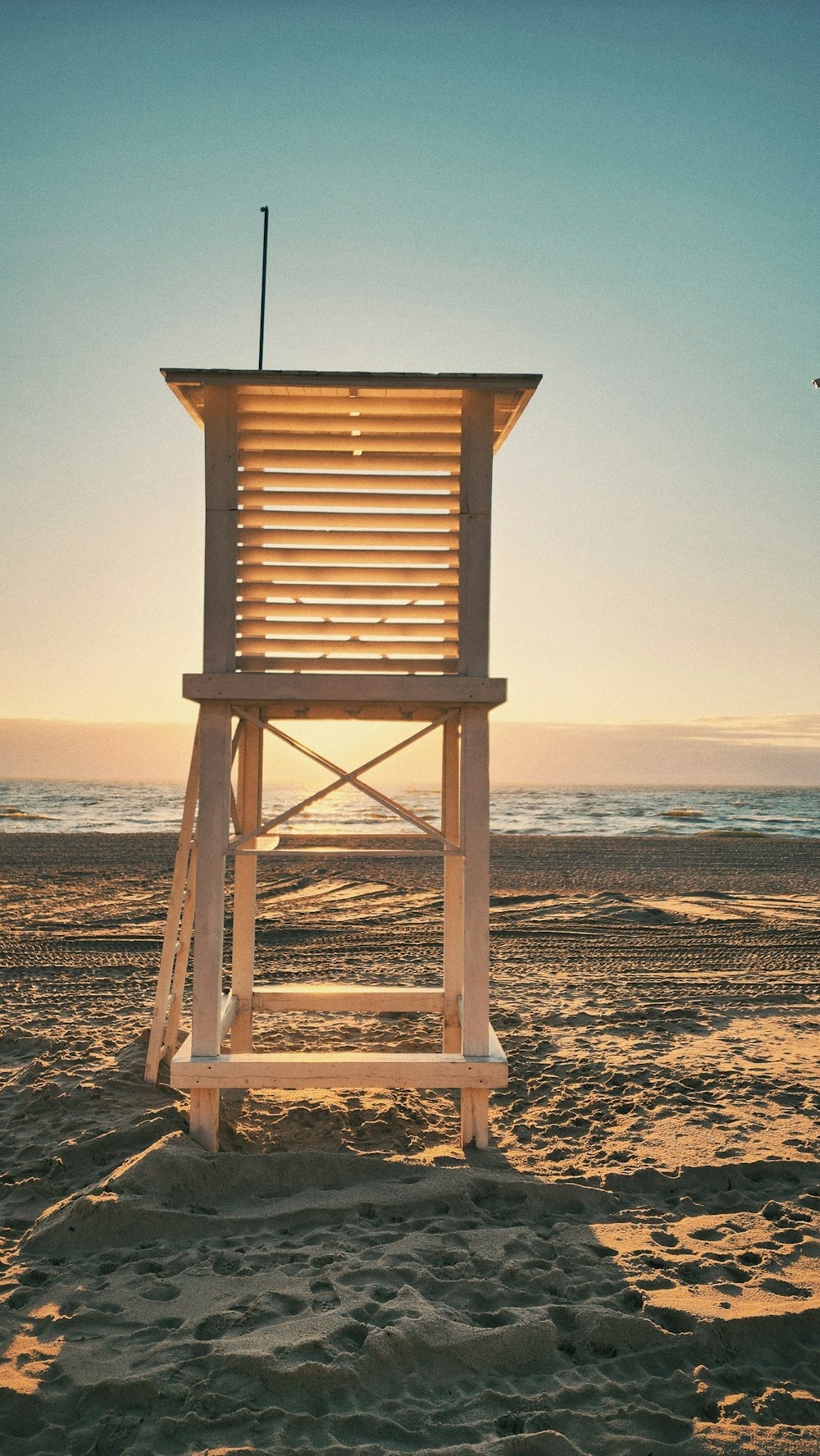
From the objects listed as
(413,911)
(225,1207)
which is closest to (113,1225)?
(225,1207)

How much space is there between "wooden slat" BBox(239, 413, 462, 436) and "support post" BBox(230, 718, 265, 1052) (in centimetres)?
210

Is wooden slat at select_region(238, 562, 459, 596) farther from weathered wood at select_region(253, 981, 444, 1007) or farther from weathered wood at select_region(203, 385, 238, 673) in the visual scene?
weathered wood at select_region(253, 981, 444, 1007)

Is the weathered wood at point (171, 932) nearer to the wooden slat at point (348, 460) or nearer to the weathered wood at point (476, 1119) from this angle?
the wooden slat at point (348, 460)

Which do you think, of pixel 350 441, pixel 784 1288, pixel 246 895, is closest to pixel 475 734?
pixel 350 441

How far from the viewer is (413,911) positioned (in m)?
13.7

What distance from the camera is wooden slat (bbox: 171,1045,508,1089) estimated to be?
17.3 feet

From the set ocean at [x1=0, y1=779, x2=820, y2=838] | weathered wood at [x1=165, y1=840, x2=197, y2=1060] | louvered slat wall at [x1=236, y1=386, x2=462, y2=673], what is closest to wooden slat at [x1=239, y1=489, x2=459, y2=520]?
louvered slat wall at [x1=236, y1=386, x2=462, y2=673]

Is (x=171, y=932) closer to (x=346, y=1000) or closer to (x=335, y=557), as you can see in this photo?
(x=346, y=1000)

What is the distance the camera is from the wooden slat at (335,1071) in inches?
207

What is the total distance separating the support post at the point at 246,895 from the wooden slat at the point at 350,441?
2.00 meters

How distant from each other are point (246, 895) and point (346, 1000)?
1095 mm

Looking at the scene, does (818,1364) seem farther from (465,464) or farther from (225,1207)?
(465,464)

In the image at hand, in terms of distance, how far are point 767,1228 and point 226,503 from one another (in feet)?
16.6

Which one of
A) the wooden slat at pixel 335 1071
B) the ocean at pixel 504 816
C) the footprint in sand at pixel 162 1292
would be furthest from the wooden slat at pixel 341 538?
the ocean at pixel 504 816
